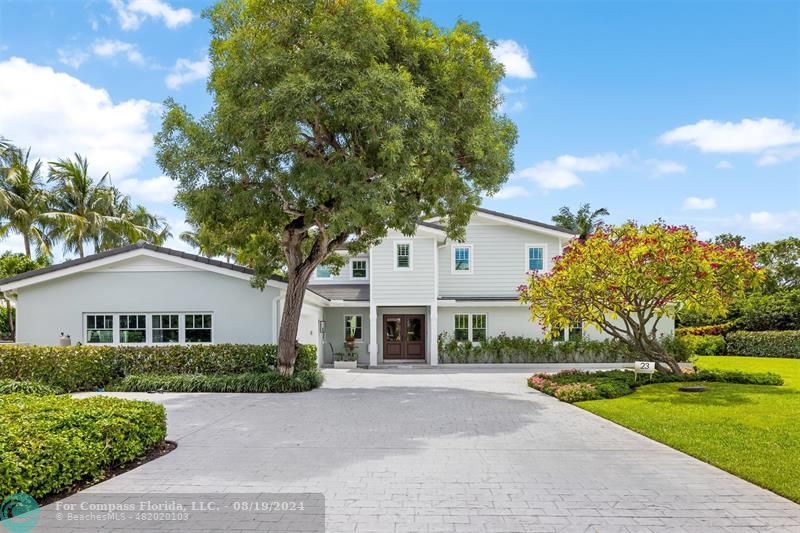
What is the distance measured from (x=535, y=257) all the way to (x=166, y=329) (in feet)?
50.8

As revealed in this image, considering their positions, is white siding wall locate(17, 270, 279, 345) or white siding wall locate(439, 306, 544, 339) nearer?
white siding wall locate(17, 270, 279, 345)

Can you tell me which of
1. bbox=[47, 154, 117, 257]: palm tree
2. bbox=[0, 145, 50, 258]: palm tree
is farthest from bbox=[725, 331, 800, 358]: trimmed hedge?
bbox=[0, 145, 50, 258]: palm tree

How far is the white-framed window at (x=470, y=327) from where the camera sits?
2420 centimetres

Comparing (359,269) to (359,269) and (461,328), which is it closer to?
(359,269)

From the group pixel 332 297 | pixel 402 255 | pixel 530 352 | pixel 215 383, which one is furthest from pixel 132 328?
pixel 530 352

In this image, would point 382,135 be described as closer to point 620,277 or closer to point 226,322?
point 620,277

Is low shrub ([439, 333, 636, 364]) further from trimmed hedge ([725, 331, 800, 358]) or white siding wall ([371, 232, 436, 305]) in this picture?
trimmed hedge ([725, 331, 800, 358])

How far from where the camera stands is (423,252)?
23141mm

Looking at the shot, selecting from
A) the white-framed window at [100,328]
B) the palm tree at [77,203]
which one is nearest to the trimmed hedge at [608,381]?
the white-framed window at [100,328]

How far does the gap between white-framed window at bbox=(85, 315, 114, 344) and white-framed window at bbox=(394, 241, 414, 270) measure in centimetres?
1074

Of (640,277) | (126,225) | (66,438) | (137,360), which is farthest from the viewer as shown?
(126,225)

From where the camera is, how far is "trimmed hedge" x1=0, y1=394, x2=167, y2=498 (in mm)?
5273

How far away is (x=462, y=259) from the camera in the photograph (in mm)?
24922

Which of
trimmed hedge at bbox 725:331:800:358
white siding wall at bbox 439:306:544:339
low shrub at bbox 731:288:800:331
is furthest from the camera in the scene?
low shrub at bbox 731:288:800:331
